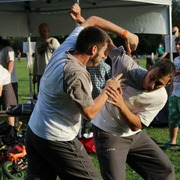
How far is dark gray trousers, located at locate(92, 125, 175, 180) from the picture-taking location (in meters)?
3.43

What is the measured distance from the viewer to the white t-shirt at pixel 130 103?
135 inches

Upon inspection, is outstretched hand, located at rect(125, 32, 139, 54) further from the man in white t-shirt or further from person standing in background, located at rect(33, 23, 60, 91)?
person standing in background, located at rect(33, 23, 60, 91)

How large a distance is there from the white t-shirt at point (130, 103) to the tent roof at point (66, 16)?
5.17 metres

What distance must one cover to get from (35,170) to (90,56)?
95 cm

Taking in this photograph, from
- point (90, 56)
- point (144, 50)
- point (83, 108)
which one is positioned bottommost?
point (144, 50)

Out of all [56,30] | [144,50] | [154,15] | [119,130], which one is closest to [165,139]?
[154,15]

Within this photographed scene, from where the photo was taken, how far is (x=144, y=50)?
196 feet

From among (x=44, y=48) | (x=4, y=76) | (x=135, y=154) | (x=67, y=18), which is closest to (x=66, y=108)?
(x=135, y=154)

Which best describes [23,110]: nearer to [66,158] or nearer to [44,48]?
[66,158]

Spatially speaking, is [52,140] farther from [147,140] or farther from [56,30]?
[56,30]

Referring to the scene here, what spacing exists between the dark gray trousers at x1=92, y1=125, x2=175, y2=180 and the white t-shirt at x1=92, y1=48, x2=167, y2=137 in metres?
0.07

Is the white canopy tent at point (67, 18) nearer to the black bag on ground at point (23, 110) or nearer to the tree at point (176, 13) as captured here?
the black bag on ground at point (23, 110)

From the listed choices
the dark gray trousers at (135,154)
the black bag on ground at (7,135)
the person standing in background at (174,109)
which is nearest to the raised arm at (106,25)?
the dark gray trousers at (135,154)

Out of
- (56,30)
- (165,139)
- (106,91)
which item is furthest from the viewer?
(56,30)
